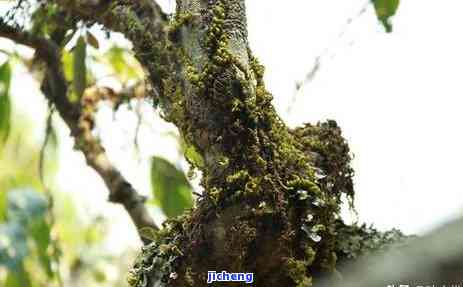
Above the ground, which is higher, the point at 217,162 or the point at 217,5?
the point at 217,5

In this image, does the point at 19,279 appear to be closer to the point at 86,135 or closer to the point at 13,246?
the point at 13,246

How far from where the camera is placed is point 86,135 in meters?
1.25

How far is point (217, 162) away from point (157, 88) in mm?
209

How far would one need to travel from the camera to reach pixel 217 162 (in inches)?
27.4

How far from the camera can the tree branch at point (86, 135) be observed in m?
1.02

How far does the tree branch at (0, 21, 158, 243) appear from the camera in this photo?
1.02m

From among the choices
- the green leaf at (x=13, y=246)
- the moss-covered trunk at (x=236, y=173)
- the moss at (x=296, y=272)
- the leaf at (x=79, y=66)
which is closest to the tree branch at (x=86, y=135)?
the leaf at (x=79, y=66)

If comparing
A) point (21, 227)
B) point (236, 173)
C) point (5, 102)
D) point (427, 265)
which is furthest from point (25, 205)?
point (427, 265)

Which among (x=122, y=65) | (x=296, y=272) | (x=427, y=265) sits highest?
(x=122, y=65)

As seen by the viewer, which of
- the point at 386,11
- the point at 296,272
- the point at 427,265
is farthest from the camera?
the point at 386,11

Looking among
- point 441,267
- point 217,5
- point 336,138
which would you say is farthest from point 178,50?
point 441,267

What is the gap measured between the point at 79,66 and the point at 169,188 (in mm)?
253

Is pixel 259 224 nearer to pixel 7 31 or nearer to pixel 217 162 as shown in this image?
pixel 217 162

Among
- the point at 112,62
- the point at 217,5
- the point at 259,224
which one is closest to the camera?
the point at 259,224
